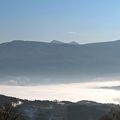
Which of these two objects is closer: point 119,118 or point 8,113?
point 8,113

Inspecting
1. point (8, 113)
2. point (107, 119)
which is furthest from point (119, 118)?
point (8, 113)

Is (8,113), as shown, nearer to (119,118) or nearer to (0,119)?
(0,119)

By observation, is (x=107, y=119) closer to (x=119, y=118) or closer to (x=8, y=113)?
(x=119, y=118)

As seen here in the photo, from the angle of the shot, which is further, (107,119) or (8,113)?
(107,119)

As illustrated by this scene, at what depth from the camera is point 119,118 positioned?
142 metres

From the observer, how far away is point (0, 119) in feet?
305

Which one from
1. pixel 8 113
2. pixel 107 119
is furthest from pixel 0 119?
pixel 107 119

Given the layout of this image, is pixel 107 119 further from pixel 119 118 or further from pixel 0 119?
pixel 0 119

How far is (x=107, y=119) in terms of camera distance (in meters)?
135

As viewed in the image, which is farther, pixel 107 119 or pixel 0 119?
pixel 107 119

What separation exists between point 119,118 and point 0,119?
2136 inches

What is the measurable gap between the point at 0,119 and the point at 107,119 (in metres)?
46.3

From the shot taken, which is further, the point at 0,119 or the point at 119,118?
the point at 119,118

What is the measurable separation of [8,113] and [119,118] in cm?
5361
